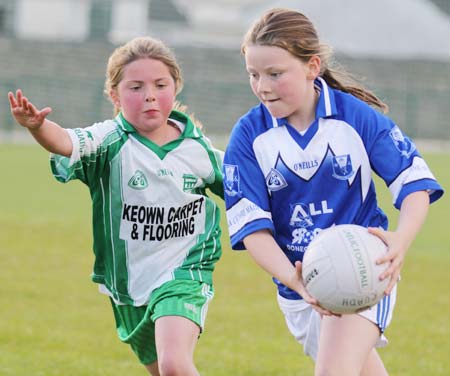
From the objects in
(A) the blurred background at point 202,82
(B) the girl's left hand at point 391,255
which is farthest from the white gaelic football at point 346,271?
(A) the blurred background at point 202,82

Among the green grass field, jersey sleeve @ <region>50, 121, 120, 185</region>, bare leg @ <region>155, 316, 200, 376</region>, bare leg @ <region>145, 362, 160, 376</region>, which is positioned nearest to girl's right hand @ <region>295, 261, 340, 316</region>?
bare leg @ <region>155, 316, 200, 376</region>


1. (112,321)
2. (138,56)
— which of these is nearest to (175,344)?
(138,56)

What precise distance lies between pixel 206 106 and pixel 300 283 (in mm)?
29044

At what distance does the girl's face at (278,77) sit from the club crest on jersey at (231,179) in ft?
1.02

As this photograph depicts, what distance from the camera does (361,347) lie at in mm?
4996

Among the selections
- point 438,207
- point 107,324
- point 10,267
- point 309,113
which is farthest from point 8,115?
point 309,113

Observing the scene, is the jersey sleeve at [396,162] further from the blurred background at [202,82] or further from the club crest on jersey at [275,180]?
the blurred background at [202,82]

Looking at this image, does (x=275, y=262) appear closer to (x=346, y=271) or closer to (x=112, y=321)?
(x=346, y=271)

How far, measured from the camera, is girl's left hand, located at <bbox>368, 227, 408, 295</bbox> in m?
4.68

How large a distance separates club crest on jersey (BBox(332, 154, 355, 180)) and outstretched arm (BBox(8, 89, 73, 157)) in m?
1.29

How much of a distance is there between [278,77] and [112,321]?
14.6 feet

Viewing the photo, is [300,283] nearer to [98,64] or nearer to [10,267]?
[10,267]

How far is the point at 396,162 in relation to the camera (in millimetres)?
5055

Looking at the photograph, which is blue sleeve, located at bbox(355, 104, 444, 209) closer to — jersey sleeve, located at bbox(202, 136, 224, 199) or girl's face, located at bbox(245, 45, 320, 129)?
girl's face, located at bbox(245, 45, 320, 129)
